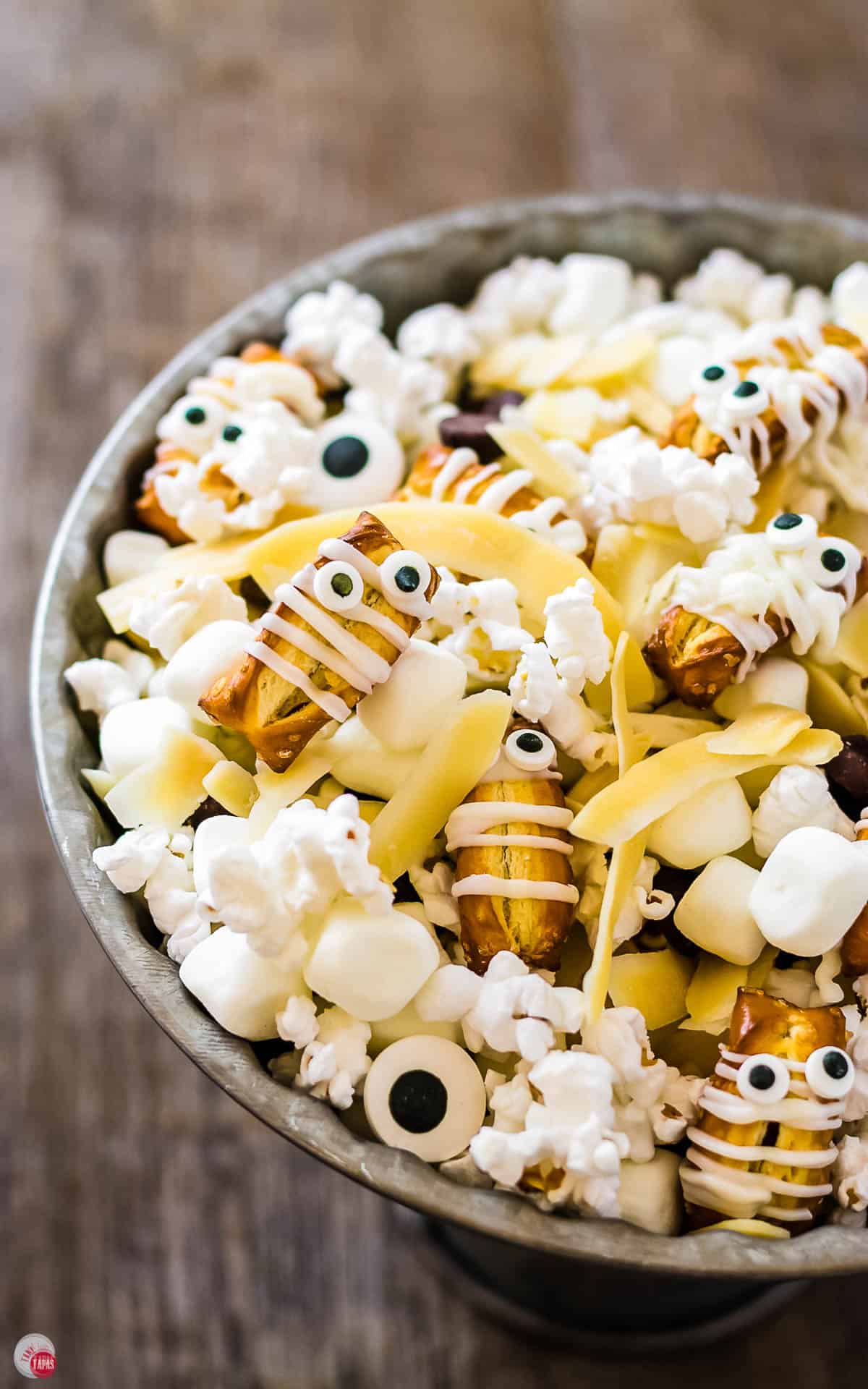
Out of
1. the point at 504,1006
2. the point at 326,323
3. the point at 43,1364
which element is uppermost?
the point at 326,323

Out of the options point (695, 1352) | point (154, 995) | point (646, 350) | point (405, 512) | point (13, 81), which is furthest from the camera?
point (13, 81)

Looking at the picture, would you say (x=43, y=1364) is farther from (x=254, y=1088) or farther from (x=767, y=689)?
(x=767, y=689)

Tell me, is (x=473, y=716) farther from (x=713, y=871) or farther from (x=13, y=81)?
(x=13, y=81)

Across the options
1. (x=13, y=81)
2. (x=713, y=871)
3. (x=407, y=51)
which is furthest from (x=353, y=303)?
(x=13, y=81)

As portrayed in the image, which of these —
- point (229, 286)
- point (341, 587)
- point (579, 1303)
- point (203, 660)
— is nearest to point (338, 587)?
point (341, 587)

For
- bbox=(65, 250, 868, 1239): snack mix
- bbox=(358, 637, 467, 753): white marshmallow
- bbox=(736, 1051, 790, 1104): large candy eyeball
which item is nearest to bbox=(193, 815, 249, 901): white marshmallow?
bbox=(65, 250, 868, 1239): snack mix
